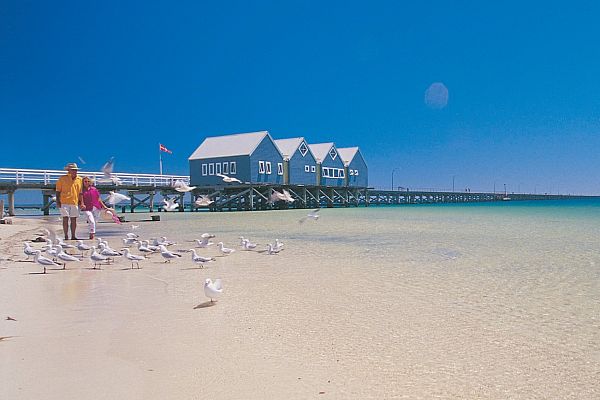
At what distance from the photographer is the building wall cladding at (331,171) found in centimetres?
6297

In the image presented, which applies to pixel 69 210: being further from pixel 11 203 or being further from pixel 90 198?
pixel 11 203

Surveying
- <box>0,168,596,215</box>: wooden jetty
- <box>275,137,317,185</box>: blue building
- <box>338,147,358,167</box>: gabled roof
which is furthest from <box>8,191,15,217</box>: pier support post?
<box>338,147,358,167</box>: gabled roof

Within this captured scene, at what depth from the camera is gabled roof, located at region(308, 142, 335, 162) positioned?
2474 inches

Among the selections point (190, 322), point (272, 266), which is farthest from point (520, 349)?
point (272, 266)

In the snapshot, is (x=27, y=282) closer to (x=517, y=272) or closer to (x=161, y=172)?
(x=517, y=272)

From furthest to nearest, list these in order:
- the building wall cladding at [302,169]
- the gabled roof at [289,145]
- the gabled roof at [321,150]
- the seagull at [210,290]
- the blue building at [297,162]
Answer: the gabled roof at [321,150] → the building wall cladding at [302,169] → the gabled roof at [289,145] → the blue building at [297,162] → the seagull at [210,290]

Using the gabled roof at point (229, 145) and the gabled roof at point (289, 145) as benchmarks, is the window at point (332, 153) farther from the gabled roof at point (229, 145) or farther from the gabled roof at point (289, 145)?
the gabled roof at point (229, 145)

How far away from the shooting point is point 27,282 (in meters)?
7.50

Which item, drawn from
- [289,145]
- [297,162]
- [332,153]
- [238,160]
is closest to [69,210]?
[238,160]

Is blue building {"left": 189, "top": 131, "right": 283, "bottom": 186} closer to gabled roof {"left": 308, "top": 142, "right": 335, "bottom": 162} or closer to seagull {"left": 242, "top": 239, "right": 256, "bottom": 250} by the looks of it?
gabled roof {"left": 308, "top": 142, "right": 335, "bottom": 162}

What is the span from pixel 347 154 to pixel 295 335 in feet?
219

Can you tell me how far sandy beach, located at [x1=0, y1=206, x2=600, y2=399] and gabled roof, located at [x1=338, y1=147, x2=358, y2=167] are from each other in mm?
61015

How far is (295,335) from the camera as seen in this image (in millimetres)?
4992

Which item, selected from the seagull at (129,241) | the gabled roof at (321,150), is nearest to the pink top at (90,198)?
the seagull at (129,241)
